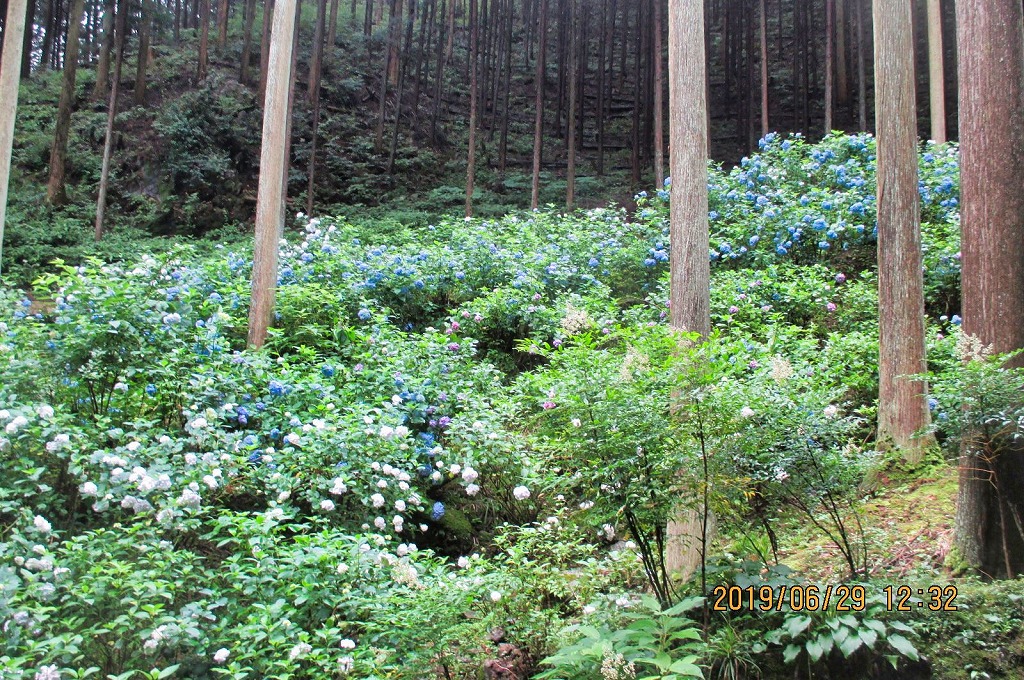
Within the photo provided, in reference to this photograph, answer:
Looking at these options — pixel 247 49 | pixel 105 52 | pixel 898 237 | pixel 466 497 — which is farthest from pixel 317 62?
pixel 898 237

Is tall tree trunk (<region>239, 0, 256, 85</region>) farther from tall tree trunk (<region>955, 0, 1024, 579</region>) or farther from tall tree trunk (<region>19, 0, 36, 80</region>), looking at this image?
tall tree trunk (<region>955, 0, 1024, 579</region>)

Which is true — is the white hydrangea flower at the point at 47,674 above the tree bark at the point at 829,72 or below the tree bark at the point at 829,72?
below

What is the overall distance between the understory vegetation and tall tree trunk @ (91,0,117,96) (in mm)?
16428

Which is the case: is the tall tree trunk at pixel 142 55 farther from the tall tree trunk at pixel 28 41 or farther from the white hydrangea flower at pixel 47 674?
the white hydrangea flower at pixel 47 674

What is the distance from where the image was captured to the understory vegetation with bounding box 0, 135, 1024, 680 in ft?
11.1

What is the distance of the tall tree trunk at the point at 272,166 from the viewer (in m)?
7.66

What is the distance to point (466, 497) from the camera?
6035mm

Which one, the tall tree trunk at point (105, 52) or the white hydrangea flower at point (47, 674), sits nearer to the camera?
the white hydrangea flower at point (47, 674)

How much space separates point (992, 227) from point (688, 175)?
192 centimetres

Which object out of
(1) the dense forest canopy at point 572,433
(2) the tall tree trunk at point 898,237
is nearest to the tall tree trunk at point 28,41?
(1) the dense forest canopy at point 572,433

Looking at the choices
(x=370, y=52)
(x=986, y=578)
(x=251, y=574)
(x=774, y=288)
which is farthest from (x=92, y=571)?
(x=370, y=52)

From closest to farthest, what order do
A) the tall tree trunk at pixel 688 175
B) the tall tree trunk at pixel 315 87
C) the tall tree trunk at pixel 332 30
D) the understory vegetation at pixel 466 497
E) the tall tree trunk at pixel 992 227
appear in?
the understory vegetation at pixel 466 497 < the tall tree trunk at pixel 992 227 < the tall tree trunk at pixel 688 175 < the tall tree trunk at pixel 315 87 < the tall tree trunk at pixel 332 30

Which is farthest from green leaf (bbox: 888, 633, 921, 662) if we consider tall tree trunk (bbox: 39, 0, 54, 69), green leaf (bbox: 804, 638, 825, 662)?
tall tree trunk (bbox: 39, 0, 54, 69)

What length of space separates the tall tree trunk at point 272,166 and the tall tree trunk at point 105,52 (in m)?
14.8
